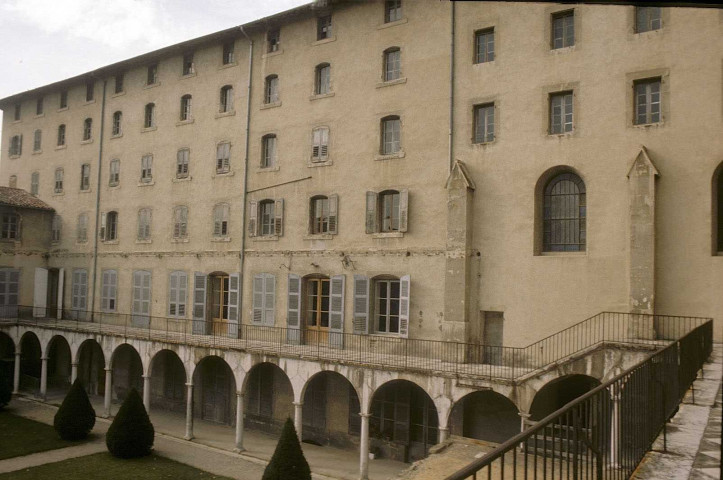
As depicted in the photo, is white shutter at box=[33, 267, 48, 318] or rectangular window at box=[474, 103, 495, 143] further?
white shutter at box=[33, 267, 48, 318]

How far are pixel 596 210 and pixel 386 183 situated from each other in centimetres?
748

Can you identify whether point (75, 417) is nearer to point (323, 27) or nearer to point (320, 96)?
point (320, 96)

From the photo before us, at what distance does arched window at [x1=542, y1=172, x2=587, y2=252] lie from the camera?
19.1 m

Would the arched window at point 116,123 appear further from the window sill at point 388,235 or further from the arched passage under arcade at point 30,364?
the window sill at point 388,235

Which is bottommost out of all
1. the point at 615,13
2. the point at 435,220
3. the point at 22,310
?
the point at 22,310

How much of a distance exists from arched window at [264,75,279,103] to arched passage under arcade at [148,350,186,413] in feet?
40.6

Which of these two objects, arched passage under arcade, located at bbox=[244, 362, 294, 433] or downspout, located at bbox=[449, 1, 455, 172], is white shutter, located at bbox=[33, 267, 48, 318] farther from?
downspout, located at bbox=[449, 1, 455, 172]

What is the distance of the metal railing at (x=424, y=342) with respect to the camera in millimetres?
17031

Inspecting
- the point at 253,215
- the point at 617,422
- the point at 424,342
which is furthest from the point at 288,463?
the point at 253,215

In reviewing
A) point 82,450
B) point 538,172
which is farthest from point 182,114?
point 538,172

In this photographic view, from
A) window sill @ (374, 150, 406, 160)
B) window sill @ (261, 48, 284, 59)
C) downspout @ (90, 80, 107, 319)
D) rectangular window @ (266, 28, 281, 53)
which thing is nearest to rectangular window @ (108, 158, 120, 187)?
downspout @ (90, 80, 107, 319)

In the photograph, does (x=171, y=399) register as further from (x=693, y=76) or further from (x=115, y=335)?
(x=693, y=76)

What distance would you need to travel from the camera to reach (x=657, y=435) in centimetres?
643

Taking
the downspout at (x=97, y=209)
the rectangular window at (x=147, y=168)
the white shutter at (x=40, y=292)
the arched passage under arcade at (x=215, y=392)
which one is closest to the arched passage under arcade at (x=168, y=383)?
the arched passage under arcade at (x=215, y=392)
